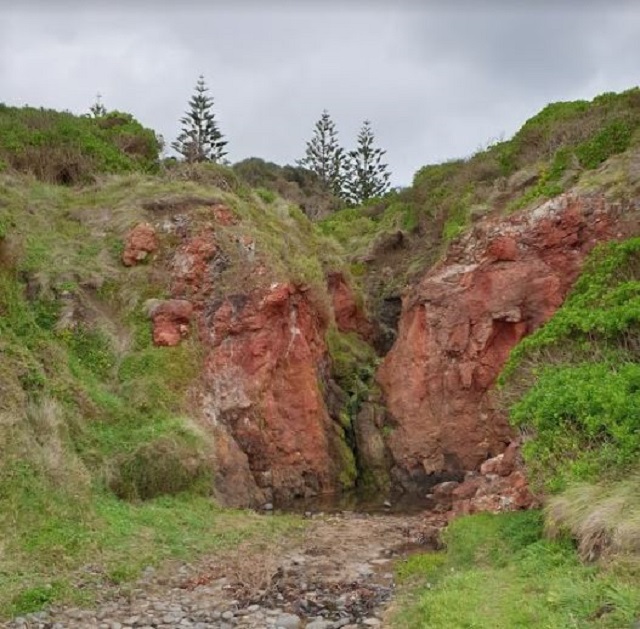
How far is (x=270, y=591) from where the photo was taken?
10891mm

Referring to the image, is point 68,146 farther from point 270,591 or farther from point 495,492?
point 270,591

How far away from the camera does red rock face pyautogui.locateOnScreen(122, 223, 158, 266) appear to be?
21000mm

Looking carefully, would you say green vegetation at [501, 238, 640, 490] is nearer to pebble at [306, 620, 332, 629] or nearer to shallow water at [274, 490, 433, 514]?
pebble at [306, 620, 332, 629]

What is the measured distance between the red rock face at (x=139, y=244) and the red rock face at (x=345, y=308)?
759 centimetres

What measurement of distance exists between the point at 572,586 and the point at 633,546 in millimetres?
823

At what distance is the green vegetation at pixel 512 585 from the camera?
7375mm

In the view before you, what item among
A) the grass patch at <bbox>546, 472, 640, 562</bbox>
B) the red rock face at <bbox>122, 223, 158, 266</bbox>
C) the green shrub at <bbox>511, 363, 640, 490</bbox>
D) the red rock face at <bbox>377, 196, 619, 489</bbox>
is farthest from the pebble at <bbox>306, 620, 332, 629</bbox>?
the red rock face at <bbox>122, 223, 158, 266</bbox>

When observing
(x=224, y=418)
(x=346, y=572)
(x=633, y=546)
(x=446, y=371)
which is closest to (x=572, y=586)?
(x=633, y=546)

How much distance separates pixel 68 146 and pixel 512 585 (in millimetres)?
22891

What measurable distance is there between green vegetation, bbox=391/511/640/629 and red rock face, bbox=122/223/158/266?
40.7 feet

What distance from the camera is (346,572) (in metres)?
12.1

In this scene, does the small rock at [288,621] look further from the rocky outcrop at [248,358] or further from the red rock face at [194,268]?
the red rock face at [194,268]

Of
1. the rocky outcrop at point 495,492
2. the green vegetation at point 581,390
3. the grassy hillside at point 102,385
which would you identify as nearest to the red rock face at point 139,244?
the grassy hillside at point 102,385

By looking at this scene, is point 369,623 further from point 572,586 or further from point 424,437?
point 424,437
